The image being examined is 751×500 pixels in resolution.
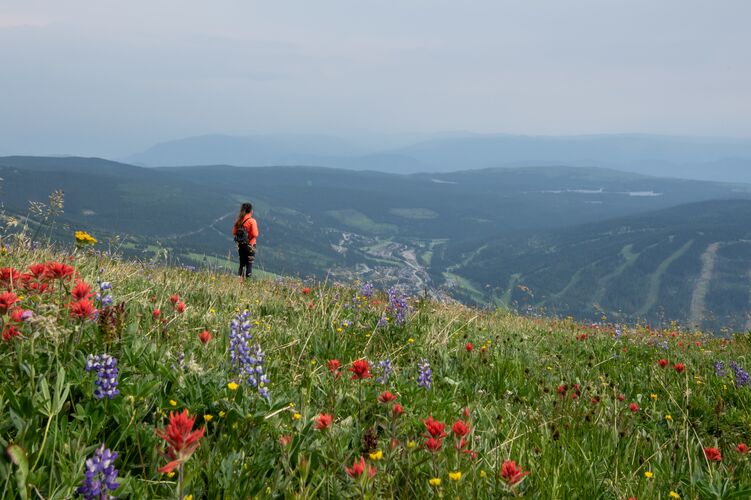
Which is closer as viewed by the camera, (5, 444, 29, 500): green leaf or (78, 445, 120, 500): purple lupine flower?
(78, 445, 120, 500): purple lupine flower

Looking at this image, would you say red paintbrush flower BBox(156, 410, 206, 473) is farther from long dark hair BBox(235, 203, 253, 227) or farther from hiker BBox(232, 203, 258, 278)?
long dark hair BBox(235, 203, 253, 227)

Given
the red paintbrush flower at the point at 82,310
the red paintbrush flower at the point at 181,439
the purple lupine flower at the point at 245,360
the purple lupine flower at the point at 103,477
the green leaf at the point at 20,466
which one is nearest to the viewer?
the red paintbrush flower at the point at 181,439

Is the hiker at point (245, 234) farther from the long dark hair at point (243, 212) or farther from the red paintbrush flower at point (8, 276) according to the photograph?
the red paintbrush flower at point (8, 276)

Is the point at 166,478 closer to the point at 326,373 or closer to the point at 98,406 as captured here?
the point at 98,406

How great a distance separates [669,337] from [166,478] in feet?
33.4

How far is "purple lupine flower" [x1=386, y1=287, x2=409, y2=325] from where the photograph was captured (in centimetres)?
611

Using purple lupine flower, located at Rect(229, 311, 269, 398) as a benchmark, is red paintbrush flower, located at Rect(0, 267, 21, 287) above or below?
above

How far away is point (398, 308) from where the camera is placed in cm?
625

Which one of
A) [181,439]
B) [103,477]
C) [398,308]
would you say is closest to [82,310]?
[103,477]

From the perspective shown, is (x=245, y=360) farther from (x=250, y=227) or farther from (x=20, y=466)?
(x=250, y=227)

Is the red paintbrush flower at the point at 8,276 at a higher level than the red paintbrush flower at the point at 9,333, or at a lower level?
higher

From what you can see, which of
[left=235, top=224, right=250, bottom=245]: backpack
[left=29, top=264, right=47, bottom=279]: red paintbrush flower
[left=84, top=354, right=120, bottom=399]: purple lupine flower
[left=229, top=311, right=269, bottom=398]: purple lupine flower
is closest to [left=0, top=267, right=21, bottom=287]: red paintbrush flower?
[left=29, top=264, right=47, bottom=279]: red paintbrush flower

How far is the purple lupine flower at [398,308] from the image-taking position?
611cm

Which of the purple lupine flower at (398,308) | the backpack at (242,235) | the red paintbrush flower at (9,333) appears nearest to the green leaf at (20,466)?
the red paintbrush flower at (9,333)
